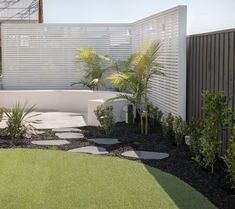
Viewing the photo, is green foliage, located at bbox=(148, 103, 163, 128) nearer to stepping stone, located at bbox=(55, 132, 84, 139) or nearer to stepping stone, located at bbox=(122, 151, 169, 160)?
stepping stone, located at bbox=(55, 132, 84, 139)

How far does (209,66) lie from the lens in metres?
7.75

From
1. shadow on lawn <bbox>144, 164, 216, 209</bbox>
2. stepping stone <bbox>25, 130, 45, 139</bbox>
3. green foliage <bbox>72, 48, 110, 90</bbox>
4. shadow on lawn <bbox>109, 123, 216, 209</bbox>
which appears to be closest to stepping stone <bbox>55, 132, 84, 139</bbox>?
stepping stone <bbox>25, 130, 45, 139</bbox>

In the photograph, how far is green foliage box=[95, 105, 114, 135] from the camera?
9.33m

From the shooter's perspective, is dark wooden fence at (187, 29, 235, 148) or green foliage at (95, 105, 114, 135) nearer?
dark wooden fence at (187, 29, 235, 148)

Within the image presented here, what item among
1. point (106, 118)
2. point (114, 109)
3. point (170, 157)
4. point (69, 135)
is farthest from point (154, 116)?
point (170, 157)

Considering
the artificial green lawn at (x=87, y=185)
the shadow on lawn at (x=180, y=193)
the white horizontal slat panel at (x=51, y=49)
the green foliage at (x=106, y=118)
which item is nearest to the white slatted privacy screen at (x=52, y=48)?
the white horizontal slat panel at (x=51, y=49)

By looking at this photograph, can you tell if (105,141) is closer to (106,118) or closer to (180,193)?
(106,118)

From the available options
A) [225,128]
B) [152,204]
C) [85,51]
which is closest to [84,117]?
[85,51]

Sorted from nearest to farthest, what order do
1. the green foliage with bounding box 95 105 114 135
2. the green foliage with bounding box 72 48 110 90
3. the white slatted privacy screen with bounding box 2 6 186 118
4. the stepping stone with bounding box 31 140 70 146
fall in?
the stepping stone with bounding box 31 140 70 146
the green foliage with bounding box 95 105 114 135
the green foliage with bounding box 72 48 110 90
the white slatted privacy screen with bounding box 2 6 186 118

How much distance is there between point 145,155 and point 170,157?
44 cm

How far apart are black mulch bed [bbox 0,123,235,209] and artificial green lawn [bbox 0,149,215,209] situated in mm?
177

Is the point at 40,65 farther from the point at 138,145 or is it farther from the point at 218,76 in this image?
the point at 218,76

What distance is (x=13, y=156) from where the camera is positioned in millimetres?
7492

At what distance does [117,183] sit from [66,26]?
9395 millimetres
